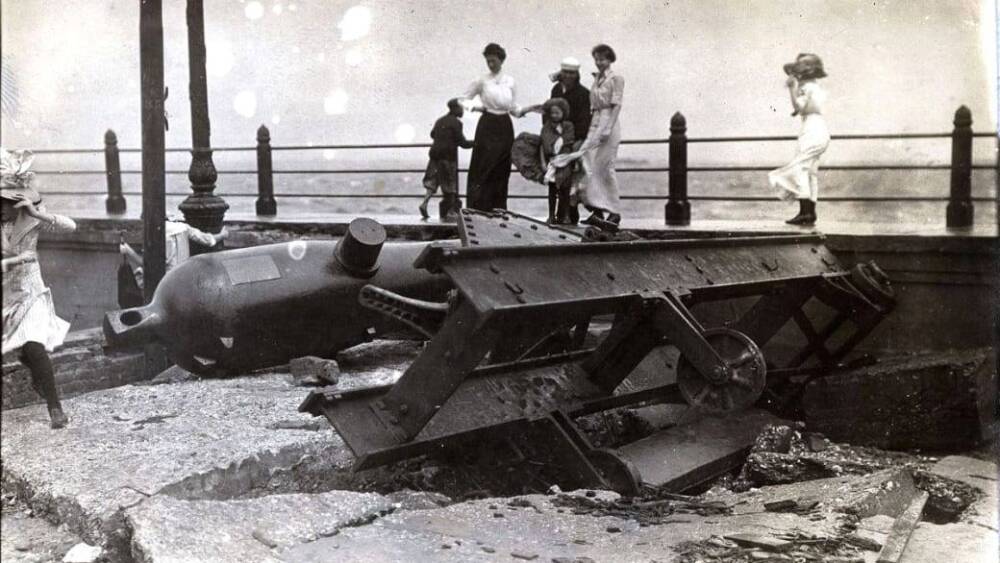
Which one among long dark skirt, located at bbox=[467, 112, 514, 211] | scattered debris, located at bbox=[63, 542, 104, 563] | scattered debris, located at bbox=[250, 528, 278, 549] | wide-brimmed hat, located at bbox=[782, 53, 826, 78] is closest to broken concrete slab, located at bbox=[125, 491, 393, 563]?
scattered debris, located at bbox=[250, 528, 278, 549]

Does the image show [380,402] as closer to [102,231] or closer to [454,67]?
[102,231]

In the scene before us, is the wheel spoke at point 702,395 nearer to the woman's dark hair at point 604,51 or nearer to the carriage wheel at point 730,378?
the carriage wheel at point 730,378

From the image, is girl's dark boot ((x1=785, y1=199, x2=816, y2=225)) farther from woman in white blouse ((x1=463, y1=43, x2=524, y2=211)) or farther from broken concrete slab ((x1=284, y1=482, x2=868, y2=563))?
broken concrete slab ((x1=284, y1=482, x2=868, y2=563))

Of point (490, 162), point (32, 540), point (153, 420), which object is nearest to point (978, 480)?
point (153, 420)

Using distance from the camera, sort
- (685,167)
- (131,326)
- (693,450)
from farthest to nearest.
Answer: (685,167), (131,326), (693,450)

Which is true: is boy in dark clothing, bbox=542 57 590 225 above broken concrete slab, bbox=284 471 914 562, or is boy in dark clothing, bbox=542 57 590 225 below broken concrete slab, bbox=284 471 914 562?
above

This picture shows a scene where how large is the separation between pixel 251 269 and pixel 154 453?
191cm

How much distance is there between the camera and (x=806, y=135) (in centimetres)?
844

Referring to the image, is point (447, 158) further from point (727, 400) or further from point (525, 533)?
point (525, 533)

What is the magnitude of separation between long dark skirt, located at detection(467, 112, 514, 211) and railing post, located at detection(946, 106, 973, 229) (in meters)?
4.65

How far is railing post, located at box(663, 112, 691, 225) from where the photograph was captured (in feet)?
30.1

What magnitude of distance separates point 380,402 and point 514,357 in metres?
1.79

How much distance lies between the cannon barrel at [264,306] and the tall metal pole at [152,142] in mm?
1134

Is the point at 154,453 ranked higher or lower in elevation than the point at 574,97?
lower
